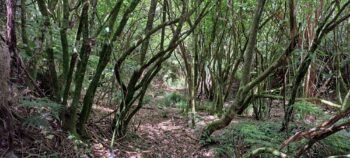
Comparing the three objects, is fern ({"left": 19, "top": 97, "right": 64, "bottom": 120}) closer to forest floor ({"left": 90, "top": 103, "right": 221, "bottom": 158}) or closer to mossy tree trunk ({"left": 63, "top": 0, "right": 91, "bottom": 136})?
mossy tree trunk ({"left": 63, "top": 0, "right": 91, "bottom": 136})

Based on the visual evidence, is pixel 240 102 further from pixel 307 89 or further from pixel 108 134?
pixel 307 89

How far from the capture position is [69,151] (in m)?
4.04

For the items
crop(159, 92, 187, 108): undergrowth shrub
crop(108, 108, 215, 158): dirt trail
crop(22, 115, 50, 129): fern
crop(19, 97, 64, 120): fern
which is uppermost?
crop(19, 97, 64, 120): fern

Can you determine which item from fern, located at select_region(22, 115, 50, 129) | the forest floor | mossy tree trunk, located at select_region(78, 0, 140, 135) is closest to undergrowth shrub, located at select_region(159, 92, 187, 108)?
the forest floor

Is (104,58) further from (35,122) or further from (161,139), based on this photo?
(161,139)

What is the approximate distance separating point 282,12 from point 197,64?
6.54ft

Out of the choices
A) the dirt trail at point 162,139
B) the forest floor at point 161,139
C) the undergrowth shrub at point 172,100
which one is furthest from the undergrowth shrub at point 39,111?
the undergrowth shrub at point 172,100

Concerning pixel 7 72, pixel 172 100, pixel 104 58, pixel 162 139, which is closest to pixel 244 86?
pixel 162 139

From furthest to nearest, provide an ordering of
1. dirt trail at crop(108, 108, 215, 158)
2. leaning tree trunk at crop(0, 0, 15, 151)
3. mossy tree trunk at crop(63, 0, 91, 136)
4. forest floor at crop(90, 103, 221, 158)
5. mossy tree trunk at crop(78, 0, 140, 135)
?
dirt trail at crop(108, 108, 215, 158)
forest floor at crop(90, 103, 221, 158)
mossy tree trunk at crop(78, 0, 140, 135)
mossy tree trunk at crop(63, 0, 91, 136)
leaning tree trunk at crop(0, 0, 15, 151)

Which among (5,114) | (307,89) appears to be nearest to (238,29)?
(307,89)

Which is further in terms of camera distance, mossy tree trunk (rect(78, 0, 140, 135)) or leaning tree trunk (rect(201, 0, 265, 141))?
leaning tree trunk (rect(201, 0, 265, 141))

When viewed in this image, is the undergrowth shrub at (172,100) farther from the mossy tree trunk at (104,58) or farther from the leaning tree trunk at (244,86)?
the mossy tree trunk at (104,58)

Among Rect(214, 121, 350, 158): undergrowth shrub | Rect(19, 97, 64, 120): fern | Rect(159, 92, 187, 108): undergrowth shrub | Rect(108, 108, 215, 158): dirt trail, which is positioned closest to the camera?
Rect(19, 97, 64, 120): fern

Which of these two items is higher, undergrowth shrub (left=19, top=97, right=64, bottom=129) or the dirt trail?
undergrowth shrub (left=19, top=97, right=64, bottom=129)
